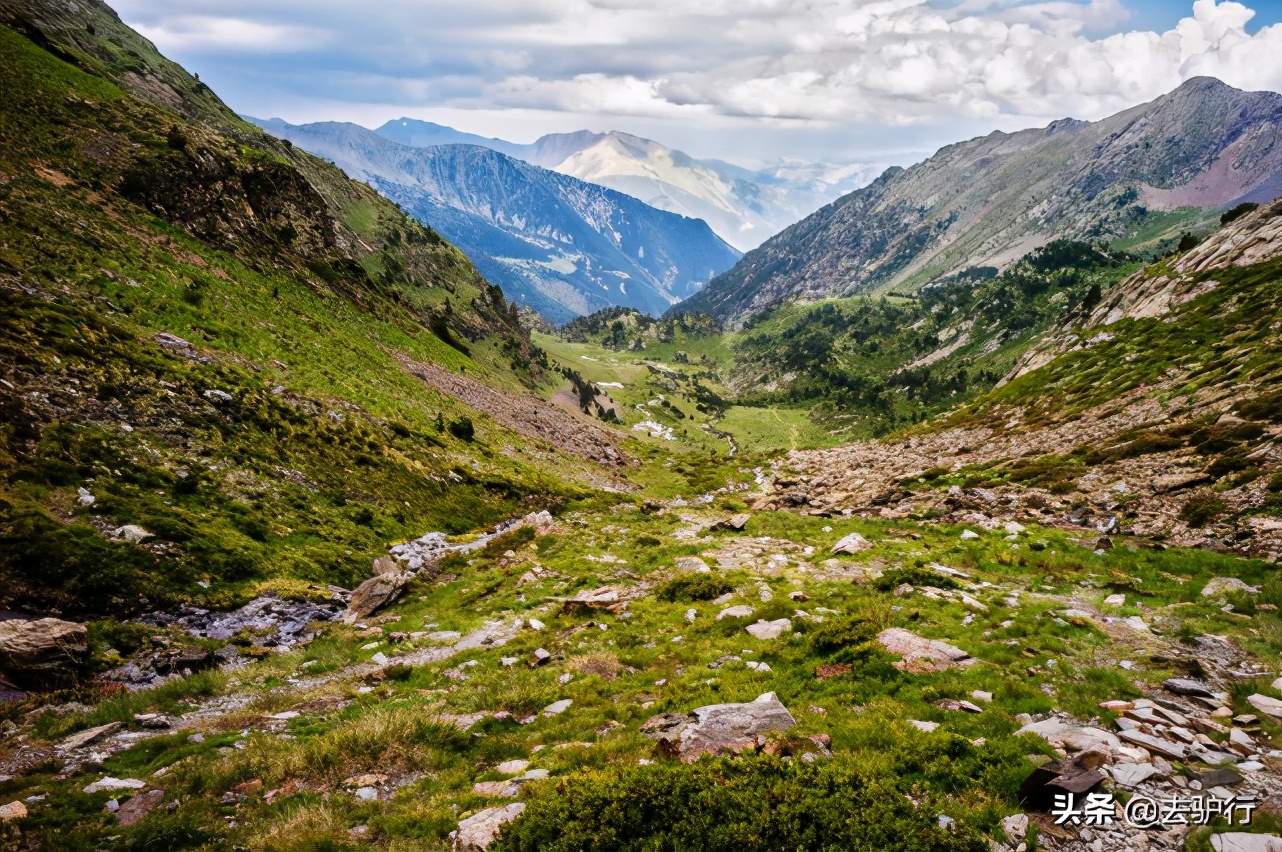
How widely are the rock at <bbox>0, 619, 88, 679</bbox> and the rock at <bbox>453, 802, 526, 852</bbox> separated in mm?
15617

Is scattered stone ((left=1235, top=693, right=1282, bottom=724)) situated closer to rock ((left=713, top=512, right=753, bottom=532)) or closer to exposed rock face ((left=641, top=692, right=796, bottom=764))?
exposed rock face ((left=641, top=692, right=796, bottom=764))

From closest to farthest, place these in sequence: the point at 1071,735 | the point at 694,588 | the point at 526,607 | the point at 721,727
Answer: the point at 1071,735, the point at 721,727, the point at 694,588, the point at 526,607

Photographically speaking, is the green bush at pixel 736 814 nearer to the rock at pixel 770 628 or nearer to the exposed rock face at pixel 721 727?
the exposed rock face at pixel 721 727

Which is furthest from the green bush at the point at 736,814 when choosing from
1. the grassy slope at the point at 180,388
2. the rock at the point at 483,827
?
the grassy slope at the point at 180,388

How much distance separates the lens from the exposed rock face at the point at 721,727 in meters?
11.8

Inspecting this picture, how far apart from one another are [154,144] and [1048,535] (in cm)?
8938

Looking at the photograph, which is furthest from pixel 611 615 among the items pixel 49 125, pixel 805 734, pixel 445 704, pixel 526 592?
pixel 49 125

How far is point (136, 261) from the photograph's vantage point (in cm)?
4253

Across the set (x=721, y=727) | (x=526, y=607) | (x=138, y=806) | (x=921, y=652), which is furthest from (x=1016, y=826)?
(x=526, y=607)

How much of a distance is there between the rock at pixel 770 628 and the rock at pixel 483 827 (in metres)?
10.5

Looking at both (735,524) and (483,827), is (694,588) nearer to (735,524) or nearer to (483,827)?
(735,524)

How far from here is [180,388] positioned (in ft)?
103

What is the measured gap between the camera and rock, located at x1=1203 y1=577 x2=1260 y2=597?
18.0 m

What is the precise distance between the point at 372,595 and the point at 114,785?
14.5m
